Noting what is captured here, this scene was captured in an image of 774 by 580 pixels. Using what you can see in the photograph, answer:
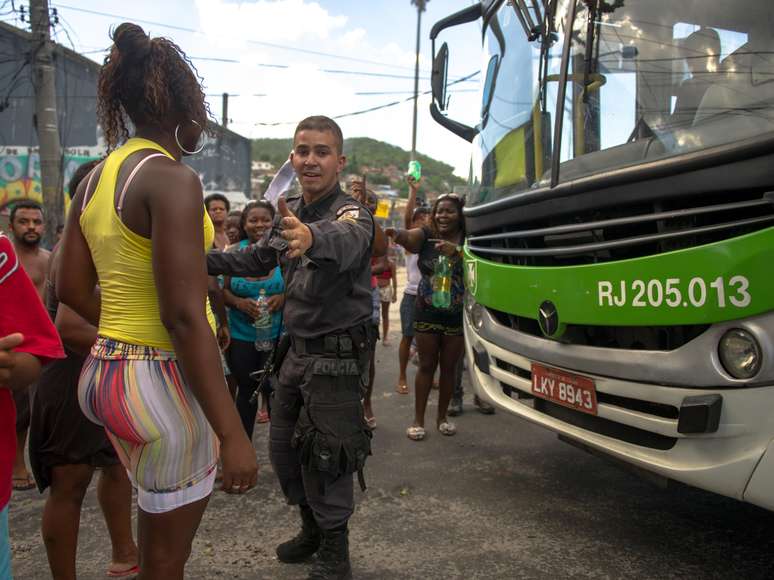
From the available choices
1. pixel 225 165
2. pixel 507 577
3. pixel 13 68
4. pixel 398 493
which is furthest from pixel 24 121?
pixel 507 577

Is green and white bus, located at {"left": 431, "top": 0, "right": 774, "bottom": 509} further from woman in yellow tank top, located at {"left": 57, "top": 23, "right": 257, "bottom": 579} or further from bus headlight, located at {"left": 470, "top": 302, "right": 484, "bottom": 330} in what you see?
woman in yellow tank top, located at {"left": 57, "top": 23, "right": 257, "bottom": 579}

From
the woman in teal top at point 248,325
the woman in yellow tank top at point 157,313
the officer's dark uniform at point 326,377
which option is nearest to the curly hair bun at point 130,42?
the woman in yellow tank top at point 157,313

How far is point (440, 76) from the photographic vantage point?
4324 millimetres

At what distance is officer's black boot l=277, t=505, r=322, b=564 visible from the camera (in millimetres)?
2836

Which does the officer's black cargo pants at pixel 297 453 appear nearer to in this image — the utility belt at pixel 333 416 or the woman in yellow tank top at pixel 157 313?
the utility belt at pixel 333 416

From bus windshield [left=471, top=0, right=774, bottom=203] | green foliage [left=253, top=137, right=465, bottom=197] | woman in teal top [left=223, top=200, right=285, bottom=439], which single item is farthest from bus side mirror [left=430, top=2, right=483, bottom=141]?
green foliage [left=253, top=137, right=465, bottom=197]

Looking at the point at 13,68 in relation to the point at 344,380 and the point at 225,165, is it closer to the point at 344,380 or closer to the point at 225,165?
the point at 225,165

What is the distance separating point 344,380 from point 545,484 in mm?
1770

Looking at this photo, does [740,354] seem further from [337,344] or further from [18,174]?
[18,174]

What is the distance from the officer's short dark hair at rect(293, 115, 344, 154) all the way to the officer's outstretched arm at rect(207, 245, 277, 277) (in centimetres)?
54

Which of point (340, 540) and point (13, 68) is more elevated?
point (13, 68)

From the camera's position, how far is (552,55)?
3217 millimetres

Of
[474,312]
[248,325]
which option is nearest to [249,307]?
[248,325]

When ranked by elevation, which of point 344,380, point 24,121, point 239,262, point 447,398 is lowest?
point 447,398
